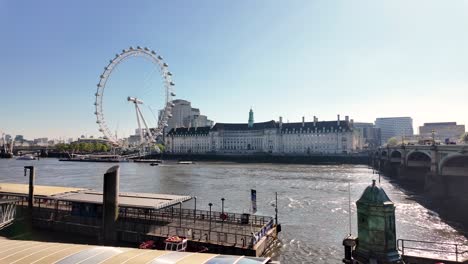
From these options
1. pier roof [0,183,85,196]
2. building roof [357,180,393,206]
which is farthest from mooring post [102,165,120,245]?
building roof [357,180,393,206]

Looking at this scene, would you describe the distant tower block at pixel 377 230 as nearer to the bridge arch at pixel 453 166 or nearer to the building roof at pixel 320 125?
the bridge arch at pixel 453 166

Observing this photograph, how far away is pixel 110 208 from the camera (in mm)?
23219

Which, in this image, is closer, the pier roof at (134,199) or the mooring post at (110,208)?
the mooring post at (110,208)

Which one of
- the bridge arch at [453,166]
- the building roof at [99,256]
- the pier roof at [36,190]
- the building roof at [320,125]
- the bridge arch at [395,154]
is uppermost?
the building roof at [320,125]

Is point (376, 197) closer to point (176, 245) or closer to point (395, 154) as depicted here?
point (176, 245)

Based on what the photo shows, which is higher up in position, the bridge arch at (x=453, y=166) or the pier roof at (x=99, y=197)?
Answer: the bridge arch at (x=453, y=166)

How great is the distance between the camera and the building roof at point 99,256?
10172 millimetres

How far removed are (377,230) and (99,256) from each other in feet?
30.6

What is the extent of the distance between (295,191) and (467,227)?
26.8 metres

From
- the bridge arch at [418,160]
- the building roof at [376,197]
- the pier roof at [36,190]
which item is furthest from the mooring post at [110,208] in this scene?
the bridge arch at [418,160]

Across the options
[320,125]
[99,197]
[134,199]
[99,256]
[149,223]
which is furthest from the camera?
[320,125]

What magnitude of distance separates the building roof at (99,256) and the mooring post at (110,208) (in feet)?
38.5

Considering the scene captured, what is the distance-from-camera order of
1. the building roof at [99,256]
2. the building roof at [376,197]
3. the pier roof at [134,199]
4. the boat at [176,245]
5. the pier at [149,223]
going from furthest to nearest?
1. the pier roof at [134,199]
2. the pier at [149,223]
3. the boat at [176,245]
4. the building roof at [376,197]
5. the building roof at [99,256]

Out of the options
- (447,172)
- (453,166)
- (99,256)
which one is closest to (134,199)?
(99,256)
